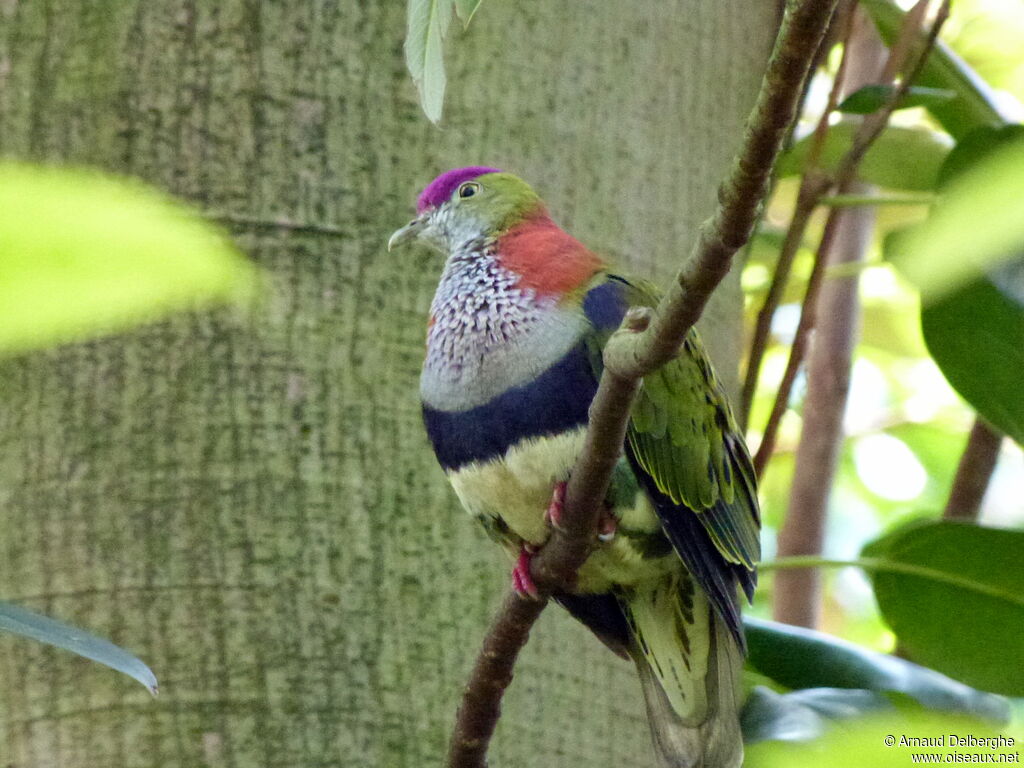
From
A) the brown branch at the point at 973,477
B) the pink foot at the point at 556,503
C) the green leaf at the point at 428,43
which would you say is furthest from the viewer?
the brown branch at the point at 973,477

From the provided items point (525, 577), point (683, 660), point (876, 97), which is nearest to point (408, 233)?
point (525, 577)

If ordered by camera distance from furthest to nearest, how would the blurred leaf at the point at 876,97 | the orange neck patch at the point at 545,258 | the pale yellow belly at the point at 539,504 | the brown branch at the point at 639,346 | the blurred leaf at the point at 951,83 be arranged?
the blurred leaf at the point at 951,83 → the blurred leaf at the point at 876,97 → the orange neck patch at the point at 545,258 → the pale yellow belly at the point at 539,504 → the brown branch at the point at 639,346

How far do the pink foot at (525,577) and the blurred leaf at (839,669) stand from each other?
25.9 inches

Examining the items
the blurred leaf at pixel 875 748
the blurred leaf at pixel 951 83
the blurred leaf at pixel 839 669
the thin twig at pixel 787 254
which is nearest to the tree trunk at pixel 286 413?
the thin twig at pixel 787 254

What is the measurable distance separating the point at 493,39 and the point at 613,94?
213mm

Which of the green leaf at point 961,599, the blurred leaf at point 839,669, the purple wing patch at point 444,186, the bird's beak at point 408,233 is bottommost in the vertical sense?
the blurred leaf at point 839,669

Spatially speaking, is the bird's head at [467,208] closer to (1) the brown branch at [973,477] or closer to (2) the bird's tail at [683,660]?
(2) the bird's tail at [683,660]

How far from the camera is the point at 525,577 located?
4.54 ft

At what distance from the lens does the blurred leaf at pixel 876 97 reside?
7.43 ft

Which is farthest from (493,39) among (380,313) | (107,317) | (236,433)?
(107,317)

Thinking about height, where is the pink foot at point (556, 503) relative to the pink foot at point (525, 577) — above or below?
above

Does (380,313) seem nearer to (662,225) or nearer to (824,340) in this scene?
(662,225)

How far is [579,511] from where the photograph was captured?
1.17 metres

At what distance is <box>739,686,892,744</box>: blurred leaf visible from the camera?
1.83 meters
